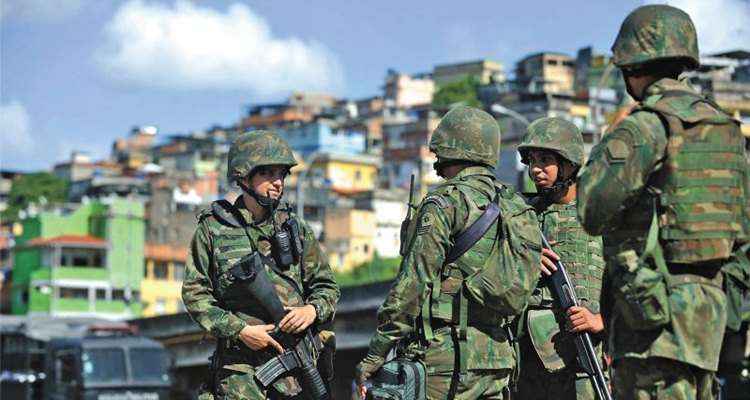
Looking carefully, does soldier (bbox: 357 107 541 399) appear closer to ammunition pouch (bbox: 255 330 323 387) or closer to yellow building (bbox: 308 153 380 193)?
ammunition pouch (bbox: 255 330 323 387)

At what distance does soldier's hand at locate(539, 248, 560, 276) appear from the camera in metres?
9.20

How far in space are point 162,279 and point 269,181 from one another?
94.3m

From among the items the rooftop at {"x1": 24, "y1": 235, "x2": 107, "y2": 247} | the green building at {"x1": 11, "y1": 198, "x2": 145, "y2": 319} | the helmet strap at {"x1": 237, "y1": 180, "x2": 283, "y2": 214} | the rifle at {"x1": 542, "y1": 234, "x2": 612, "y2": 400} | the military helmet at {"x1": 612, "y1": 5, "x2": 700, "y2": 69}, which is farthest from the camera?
the rooftop at {"x1": 24, "y1": 235, "x2": 107, "y2": 247}

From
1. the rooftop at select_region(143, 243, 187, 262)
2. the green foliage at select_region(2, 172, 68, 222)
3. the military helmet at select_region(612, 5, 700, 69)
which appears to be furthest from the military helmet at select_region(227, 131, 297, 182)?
the green foliage at select_region(2, 172, 68, 222)

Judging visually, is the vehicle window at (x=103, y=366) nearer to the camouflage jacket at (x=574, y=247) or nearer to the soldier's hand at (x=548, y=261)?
the camouflage jacket at (x=574, y=247)

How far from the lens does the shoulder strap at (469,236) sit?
8.45m

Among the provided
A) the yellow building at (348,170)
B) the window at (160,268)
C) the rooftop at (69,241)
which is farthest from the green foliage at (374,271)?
the yellow building at (348,170)

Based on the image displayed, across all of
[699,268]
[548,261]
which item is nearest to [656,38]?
[699,268]

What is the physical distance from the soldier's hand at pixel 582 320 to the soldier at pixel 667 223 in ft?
8.51

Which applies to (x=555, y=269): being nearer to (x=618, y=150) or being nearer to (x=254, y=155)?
(x=254, y=155)

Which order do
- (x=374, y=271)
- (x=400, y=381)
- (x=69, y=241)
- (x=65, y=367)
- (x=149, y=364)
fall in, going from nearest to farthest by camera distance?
(x=400, y=381) → (x=149, y=364) → (x=65, y=367) → (x=374, y=271) → (x=69, y=241)

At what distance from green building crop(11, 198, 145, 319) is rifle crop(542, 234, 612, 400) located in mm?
90911

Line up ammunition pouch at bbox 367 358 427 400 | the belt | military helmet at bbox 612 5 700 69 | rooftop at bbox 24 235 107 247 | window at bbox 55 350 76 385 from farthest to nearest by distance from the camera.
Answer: rooftop at bbox 24 235 107 247
window at bbox 55 350 76 385
ammunition pouch at bbox 367 358 427 400
military helmet at bbox 612 5 700 69
the belt

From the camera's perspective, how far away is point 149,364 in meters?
41.2
